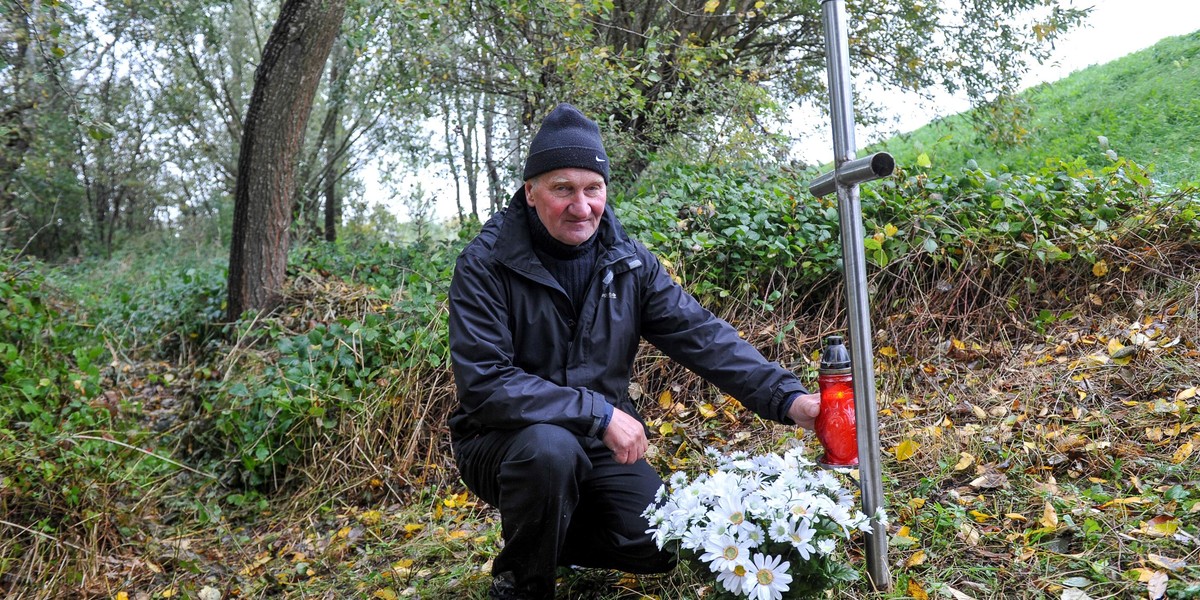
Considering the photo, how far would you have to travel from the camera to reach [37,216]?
14055mm

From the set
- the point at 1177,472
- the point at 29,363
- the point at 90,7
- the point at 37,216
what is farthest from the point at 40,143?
the point at 1177,472

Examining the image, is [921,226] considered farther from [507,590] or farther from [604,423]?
[507,590]

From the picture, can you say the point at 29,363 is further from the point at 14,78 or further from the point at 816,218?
the point at 816,218

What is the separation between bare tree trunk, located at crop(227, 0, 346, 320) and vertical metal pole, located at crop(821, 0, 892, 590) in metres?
4.05

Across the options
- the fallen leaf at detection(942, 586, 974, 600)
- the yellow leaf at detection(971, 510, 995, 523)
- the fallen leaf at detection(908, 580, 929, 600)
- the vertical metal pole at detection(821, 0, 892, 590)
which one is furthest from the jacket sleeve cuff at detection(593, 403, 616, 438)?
the yellow leaf at detection(971, 510, 995, 523)

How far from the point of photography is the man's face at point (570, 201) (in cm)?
274

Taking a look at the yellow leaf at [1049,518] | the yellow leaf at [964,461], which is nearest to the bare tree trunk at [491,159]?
the yellow leaf at [964,461]

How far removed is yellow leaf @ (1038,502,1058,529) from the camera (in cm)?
288

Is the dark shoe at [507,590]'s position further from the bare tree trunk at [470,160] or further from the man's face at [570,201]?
the bare tree trunk at [470,160]

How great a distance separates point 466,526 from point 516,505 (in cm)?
141

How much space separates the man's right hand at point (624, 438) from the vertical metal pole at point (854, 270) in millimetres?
634

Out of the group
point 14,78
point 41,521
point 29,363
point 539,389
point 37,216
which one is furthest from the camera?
point 37,216

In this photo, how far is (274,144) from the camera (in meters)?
5.67

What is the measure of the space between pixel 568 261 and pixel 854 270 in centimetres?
96
